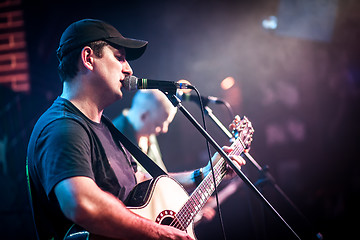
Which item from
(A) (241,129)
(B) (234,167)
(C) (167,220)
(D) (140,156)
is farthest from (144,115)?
(B) (234,167)

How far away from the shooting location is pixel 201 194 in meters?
2.05

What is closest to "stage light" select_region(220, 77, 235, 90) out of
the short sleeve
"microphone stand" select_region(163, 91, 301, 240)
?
"microphone stand" select_region(163, 91, 301, 240)

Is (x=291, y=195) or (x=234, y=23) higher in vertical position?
(x=234, y=23)

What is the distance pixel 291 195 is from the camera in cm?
553

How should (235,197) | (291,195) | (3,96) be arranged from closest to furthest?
(3,96)
(235,197)
(291,195)

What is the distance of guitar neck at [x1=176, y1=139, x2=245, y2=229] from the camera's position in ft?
6.17

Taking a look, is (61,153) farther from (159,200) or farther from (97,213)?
(159,200)

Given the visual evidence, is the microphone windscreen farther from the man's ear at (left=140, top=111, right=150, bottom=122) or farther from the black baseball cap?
the man's ear at (left=140, top=111, right=150, bottom=122)

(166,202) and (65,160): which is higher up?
(65,160)

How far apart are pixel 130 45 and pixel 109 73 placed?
0.25 metres

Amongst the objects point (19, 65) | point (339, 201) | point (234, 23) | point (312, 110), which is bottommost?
point (339, 201)

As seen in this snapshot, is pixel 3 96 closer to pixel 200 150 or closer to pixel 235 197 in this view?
pixel 200 150

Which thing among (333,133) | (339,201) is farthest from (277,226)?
Answer: (333,133)

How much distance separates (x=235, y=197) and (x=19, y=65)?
3.59m
